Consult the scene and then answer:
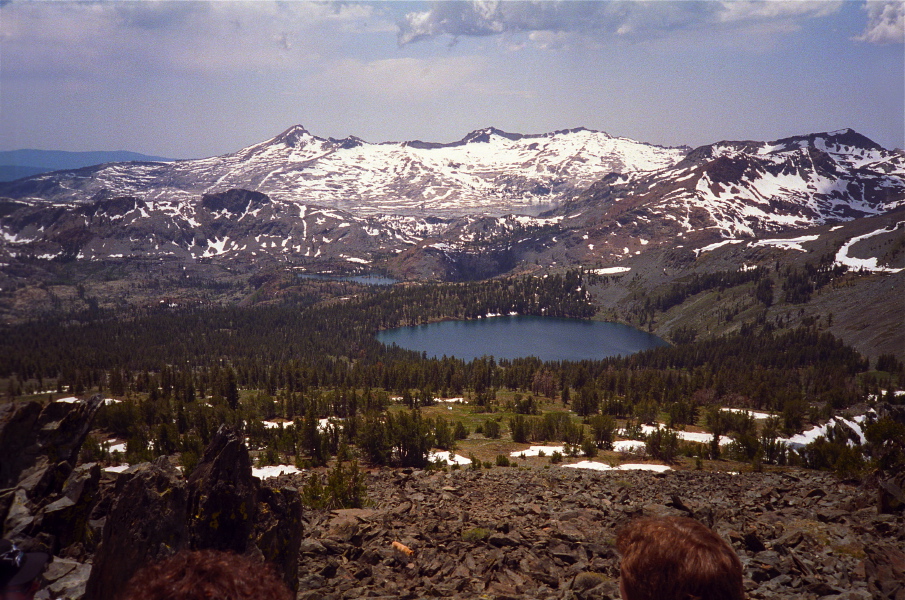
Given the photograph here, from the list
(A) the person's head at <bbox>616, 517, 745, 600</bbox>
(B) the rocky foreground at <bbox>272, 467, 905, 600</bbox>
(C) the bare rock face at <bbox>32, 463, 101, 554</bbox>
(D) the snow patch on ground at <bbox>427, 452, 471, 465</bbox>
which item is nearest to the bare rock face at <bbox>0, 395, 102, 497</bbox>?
(C) the bare rock face at <bbox>32, 463, 101, 554</bbox>

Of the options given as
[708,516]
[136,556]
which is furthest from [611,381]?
[136,556]

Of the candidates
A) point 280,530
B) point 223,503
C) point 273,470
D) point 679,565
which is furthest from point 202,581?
point 273,470

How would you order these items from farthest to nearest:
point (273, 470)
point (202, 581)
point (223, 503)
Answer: point (273, 470) < point (223, 503) < point (202, 581)

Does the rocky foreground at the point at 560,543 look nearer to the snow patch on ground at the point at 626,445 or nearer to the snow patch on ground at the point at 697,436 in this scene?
the snow patch on ground at the point at 626,445

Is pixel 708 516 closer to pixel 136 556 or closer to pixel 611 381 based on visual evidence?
pixel 136 556

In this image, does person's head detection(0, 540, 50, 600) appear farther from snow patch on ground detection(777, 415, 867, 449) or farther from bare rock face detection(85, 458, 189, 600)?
snow patch on ground detection(777, 415, 867, 449)

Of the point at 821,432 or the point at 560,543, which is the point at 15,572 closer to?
the point at 560,543
